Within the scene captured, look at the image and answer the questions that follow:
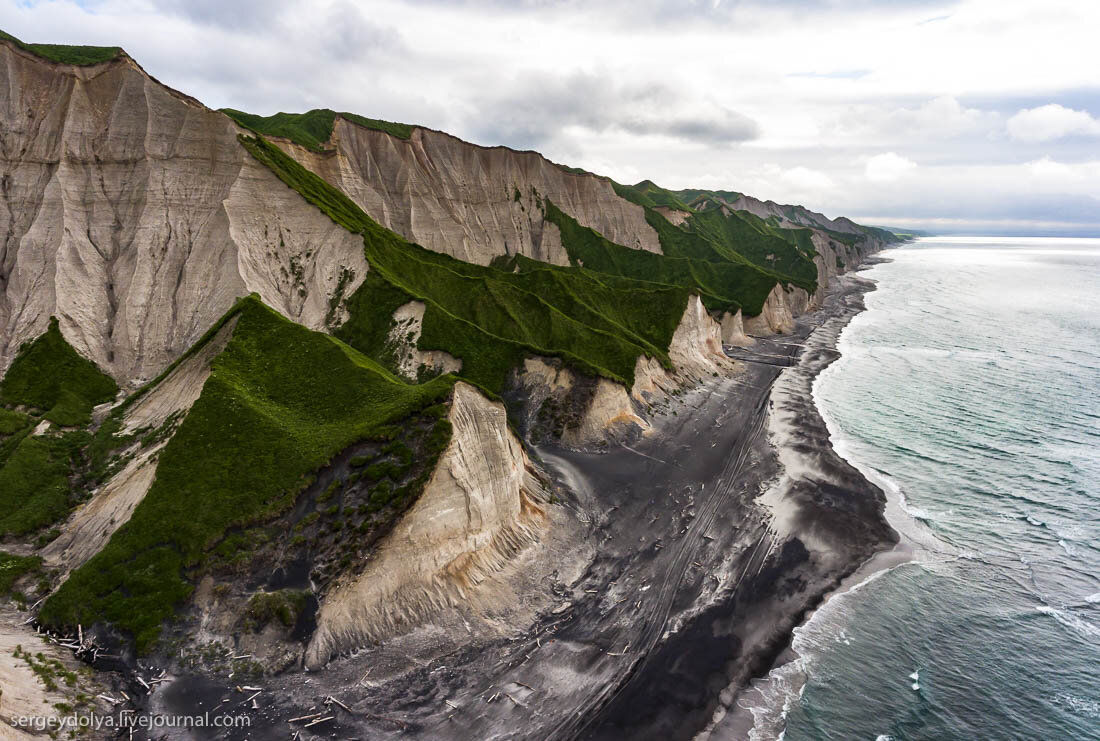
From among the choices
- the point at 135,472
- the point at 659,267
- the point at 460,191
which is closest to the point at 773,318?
the point at 659,267

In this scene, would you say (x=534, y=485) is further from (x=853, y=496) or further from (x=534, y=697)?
(x=853, y=496)

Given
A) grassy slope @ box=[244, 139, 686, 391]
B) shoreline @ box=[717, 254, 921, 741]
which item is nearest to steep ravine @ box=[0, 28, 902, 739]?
grassy slope @ box=[244, 139, 686, 391]

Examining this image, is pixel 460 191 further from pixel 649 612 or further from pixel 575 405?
pixel 649 612

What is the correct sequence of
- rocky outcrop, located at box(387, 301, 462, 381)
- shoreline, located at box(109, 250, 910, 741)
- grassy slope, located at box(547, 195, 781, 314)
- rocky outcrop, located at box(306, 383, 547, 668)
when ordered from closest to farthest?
shoreline, located at box(109, 250, 910, 741)
rocky outcrop, located at box(306, 383, 547, 668)
rocky outcrop, located at box(387, 301, 462, 381)
grassy slope, located at box(547, 195, 781, 314)

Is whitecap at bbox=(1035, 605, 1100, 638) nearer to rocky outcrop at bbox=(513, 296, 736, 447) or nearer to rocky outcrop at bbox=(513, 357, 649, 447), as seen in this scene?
rocky outcrop at bbox=(513, 296, 736, 447)

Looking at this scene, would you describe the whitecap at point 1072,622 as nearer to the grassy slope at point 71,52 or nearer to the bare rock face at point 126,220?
the bare rock face at point 126,220

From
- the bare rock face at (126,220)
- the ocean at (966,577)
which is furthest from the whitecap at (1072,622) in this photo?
the bare rock face at (126,220)
